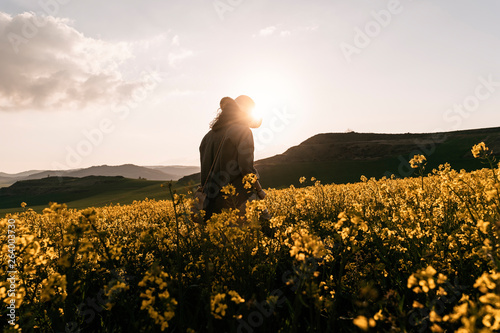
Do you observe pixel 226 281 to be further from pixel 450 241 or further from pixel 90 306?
pixel 450 241

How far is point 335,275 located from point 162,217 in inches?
253

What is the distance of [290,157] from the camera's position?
224 ft

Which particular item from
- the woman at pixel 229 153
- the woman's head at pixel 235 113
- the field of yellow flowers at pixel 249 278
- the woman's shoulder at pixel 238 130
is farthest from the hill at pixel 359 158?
the field of yellow flowers at pixel 249 278

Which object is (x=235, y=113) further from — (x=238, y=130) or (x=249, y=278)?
(x=249, y=278)

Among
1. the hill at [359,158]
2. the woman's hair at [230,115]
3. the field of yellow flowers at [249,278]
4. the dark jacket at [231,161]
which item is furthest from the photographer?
the hill at [359,158]

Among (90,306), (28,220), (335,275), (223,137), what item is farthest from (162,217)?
(335,275)

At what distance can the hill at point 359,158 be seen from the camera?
42.3m

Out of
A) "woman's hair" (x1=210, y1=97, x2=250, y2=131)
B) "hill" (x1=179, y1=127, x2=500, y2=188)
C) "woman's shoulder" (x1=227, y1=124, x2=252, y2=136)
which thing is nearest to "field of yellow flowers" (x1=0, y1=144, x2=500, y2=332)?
"woman's shoulder" (x1=227, y1=124, x2=252, y2=136)

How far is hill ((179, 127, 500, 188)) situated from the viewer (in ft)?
139

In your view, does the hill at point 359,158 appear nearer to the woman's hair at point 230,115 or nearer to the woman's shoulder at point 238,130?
the woman's hair at point 230,115

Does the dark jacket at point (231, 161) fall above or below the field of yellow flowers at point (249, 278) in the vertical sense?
above

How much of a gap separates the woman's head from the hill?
2620 cm

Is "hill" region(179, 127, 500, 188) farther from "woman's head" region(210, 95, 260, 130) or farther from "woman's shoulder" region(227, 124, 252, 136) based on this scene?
"woman's shoulder" region(227, 124, 252, 136)

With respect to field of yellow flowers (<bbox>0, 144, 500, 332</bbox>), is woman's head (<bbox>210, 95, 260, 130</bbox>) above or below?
above
